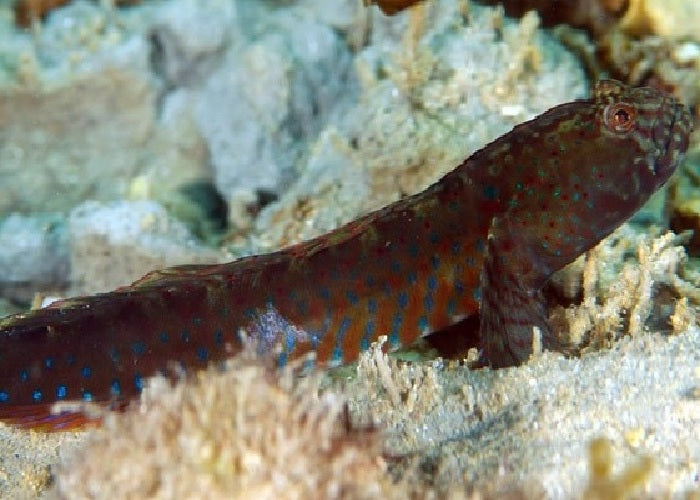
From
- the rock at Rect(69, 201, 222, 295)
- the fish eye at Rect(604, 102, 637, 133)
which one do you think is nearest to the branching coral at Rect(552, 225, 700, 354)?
the fish eye at Rect(604, 102, 637, 133)

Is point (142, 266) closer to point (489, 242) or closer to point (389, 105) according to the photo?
point (389, 105)

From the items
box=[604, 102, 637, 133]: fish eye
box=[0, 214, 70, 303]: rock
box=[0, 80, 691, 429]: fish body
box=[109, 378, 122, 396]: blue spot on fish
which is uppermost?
box=[604, 102, 637, 133]: fish eye

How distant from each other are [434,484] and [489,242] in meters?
1.69

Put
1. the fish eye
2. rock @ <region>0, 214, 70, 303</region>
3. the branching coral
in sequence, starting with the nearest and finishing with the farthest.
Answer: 1. the branching coral
2. the fish eye
3. rock @ <region>0, 214, 70, 303</region>

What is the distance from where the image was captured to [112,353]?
321 centimetres

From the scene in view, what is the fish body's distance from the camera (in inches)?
127

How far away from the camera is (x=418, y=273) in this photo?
136 inches

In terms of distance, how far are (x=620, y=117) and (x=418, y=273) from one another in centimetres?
124

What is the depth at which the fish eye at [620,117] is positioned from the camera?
334cm

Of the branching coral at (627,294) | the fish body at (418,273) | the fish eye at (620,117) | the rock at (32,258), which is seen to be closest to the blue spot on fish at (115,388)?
the fish body at (418,273)

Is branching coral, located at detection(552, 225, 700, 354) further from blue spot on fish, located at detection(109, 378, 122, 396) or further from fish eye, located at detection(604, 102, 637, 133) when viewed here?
blue spot on fish, located at detection(109, 378, 122, 396)

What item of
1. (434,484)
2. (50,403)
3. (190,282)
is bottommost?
(50,403)

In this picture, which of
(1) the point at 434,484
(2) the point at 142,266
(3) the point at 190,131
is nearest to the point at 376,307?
(1) the point at 434,484

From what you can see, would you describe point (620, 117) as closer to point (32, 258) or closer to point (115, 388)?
point (115, 388)
